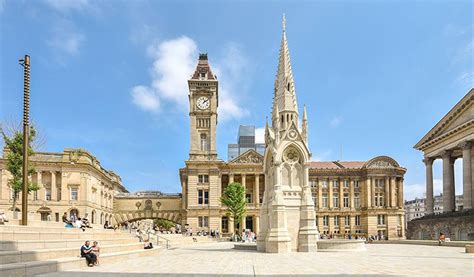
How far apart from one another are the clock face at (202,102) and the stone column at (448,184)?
41.3 meters

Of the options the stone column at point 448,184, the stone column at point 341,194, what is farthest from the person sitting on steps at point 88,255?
the stone column at point 341,194

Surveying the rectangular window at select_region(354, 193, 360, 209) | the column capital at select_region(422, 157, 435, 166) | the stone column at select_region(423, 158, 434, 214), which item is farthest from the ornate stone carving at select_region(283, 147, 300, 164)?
the rectangular window at select_region(354, 193, 360, 209)

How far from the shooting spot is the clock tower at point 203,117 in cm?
8300

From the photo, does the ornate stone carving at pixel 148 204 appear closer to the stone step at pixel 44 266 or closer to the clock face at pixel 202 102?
the clock face at pixel 202 102

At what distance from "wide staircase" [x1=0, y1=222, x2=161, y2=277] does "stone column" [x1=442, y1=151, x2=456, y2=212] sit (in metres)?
48.8

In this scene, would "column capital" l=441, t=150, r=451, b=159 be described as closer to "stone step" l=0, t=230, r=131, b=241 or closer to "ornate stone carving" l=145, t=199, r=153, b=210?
"stone step" l=0, t=230, r=131, b=241

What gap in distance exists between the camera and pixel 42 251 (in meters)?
19.2

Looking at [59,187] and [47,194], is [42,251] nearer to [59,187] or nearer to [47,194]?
[59,187]

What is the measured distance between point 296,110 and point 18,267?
79.2ft

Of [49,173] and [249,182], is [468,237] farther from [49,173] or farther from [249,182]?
[49,173]

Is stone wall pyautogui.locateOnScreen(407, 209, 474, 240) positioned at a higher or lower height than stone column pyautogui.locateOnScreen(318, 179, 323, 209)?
lower

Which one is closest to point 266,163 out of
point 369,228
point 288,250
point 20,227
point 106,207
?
point 288,250

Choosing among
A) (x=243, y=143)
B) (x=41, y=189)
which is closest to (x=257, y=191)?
(x=41, y=189)

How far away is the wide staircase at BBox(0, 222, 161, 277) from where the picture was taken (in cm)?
1703
